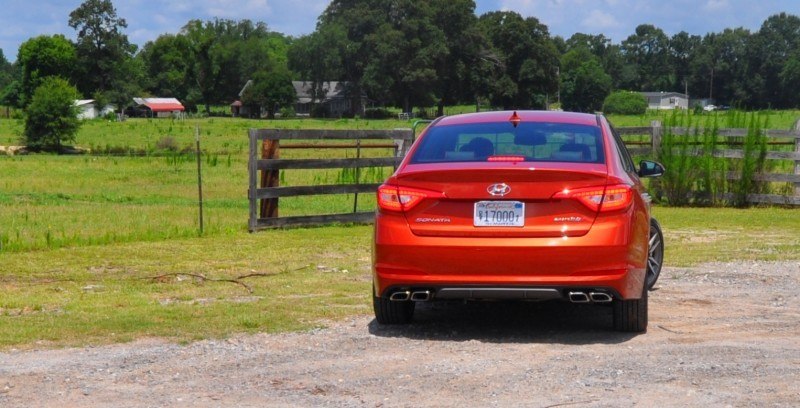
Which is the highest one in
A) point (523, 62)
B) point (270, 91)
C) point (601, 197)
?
point (523, 62)

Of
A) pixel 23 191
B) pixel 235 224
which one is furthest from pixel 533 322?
pixel 23 191

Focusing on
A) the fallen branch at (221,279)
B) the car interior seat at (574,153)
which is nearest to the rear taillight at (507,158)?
the car interior seat at (574,153)

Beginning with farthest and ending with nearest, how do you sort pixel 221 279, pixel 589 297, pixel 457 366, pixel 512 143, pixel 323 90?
pixel 323 90 < pixel 221 279 < pixel 512 143 < pixel 589 297 < pixel 457 366

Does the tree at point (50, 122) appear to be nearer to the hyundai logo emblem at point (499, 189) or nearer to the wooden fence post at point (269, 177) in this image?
the wooden fence post at point (269, 177)

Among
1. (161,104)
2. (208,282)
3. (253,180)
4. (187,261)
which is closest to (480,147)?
(208,282)

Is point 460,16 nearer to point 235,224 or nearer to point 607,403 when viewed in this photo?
point 235,224

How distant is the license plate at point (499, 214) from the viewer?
747cm

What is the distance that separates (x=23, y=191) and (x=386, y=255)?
917 inches

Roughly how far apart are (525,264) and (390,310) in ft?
4.17

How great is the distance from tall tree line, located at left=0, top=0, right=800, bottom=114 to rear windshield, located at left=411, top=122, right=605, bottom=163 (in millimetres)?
89073

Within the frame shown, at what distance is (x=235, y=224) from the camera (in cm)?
1723

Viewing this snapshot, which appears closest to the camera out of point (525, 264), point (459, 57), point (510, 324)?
point (525, 264)

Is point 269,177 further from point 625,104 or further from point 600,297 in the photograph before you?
point 625,104

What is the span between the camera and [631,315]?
25.8 ft
